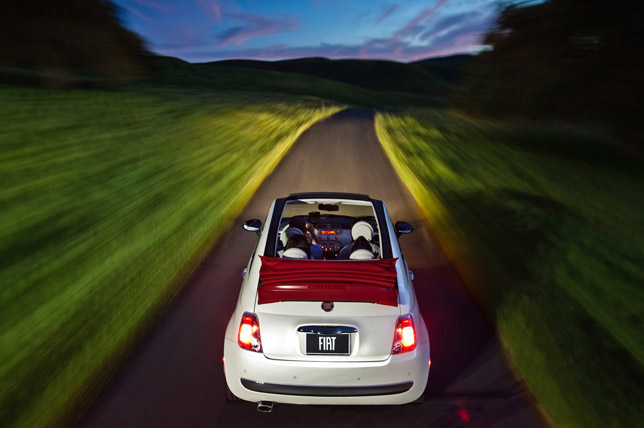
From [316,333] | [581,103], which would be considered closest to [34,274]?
[316,333]

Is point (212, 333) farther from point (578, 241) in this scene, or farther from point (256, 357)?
point (578, 241)

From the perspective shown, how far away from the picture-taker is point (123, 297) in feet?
17.7

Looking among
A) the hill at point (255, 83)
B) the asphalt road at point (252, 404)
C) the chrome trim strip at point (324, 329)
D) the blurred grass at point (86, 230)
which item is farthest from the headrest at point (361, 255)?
the hill at point (255, 83)

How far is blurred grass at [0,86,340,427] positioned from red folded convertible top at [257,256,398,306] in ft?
6.19

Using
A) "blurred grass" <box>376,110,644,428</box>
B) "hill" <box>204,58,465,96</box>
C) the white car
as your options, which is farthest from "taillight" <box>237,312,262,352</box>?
"hill" <box>204,58,465,96</box>

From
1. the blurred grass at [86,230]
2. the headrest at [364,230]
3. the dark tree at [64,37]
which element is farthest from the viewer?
the dark tree at [64,37]

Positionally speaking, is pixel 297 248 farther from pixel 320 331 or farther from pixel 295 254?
pixel 320 331

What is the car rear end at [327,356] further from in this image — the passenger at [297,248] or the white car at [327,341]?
the passenger at [297,248]

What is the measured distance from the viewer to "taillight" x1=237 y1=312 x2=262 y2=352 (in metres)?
3.20

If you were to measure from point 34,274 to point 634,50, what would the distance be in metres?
16.9

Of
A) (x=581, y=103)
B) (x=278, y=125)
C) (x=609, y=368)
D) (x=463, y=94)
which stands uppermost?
(x=609, y=368)

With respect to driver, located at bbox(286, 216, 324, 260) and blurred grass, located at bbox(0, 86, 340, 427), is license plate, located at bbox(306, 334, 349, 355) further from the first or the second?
blurred grass, located at bbox(0, 86, 340, 427)

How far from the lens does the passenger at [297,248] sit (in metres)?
3.97

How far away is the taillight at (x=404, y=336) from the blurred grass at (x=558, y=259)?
4.46 ft
